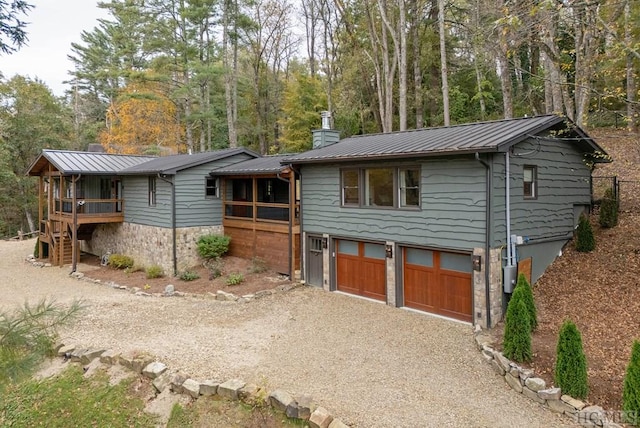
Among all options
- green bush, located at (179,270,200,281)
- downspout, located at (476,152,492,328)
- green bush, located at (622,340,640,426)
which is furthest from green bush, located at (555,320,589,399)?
green bush, located at (179,270,200,281)

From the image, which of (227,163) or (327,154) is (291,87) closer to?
(227,163)

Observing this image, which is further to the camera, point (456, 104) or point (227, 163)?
point (456, 104)

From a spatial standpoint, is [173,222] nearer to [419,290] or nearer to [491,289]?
[419,290]

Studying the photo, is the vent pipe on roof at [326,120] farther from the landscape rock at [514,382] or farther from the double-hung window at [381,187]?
the landscape rock at [514,382]

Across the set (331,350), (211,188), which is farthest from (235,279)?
(331,350)

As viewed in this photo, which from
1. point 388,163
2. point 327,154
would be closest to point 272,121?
point 327,154

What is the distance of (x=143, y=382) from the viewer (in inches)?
307

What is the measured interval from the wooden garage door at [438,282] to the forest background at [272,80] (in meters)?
9.99

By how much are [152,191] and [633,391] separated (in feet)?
52.6

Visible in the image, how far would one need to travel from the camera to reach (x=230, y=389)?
6.99 m

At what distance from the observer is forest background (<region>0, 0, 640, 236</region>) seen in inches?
885

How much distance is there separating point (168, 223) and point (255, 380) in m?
9.89

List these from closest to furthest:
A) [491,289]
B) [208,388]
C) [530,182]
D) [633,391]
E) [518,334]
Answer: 1. [633,391]
2. [208,388]
3. [518,334]
4. [491,289]
5. [530,182]

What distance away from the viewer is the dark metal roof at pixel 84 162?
55.6 ft
